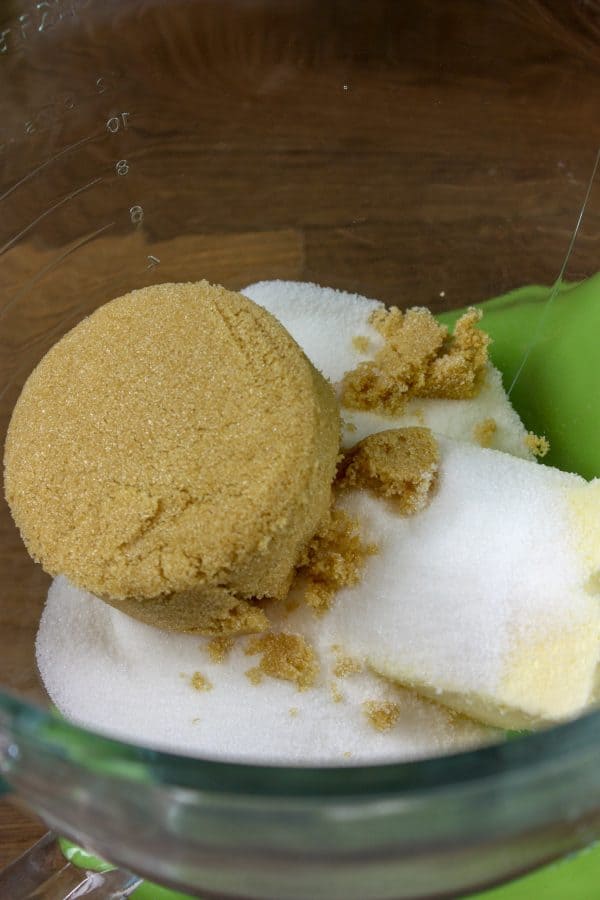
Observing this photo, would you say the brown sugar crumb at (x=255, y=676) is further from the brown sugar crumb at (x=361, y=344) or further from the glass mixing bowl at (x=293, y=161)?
the brown sugar crumb at (x=361, y=344)

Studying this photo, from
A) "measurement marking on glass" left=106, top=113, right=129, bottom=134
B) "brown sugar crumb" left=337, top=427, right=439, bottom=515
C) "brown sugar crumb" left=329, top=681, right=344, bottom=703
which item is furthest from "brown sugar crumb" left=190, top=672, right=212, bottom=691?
"measurement marking on glass" left=106, top=113, right=129, bottom=134

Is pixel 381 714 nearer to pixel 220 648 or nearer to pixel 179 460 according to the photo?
pixel 220 648

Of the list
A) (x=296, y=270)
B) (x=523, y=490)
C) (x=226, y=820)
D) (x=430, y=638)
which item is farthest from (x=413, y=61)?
(x=226, y=820)

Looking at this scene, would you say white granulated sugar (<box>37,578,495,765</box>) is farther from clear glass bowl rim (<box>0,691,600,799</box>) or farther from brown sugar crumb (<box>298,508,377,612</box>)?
clear glass bowl rim (<box>0,691,600,799</box>)

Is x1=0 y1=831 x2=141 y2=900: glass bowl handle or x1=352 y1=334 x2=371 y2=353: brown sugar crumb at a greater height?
x1=352 y1=334 x2=371 y2=353: brown sugar crumb

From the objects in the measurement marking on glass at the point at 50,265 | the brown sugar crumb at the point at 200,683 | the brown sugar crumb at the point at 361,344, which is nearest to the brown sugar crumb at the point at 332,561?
the brown sugar crumb at the point at 200,683

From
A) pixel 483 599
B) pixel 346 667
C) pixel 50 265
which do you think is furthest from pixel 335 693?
pixel 50 265

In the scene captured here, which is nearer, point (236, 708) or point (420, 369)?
point (236, 708)

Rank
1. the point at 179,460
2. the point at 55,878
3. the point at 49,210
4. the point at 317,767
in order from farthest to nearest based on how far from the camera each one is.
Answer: the point at 49,210, the point at 55,878, the point at 179,460, the point at 317,767
